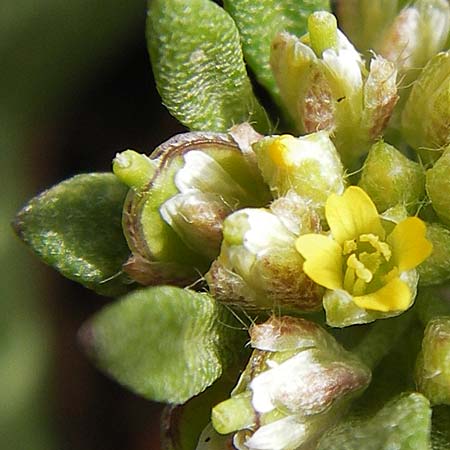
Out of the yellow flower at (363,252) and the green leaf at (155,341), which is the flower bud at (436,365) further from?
the green leaf at (155,341)

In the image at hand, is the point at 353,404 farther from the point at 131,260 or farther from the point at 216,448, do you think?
the point at 131,260

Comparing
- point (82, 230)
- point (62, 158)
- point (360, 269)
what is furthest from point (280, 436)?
point (62, 158)

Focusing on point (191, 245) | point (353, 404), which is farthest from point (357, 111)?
point (353, 404)

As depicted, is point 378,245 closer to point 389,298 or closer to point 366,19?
point 389,298

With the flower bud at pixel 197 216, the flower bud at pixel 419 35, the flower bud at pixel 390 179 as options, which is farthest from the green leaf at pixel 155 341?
the flower bud at pixel 419 35

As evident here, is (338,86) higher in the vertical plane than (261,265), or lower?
higher

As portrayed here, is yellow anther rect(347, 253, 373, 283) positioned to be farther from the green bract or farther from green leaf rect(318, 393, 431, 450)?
green leaf rect(318, 393, 431, 450)
